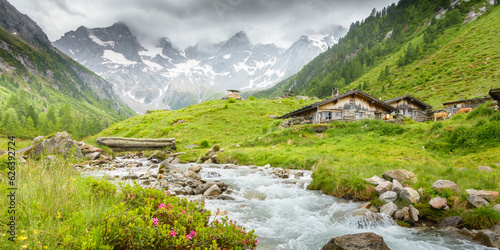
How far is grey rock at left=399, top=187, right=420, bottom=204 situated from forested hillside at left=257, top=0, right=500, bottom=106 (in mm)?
68316

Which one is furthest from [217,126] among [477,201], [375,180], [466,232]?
[466,232]

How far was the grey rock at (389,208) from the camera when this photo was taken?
28.8 ft

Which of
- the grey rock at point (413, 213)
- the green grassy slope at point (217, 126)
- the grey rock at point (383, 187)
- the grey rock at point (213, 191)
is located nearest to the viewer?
the grey rock at point (413, 213)

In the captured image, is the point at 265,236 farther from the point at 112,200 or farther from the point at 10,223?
the point at 10,223

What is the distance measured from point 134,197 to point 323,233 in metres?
6.26

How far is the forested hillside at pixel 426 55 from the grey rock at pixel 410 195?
68316mm

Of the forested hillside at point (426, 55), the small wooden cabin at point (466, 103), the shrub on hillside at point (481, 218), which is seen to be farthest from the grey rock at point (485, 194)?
the forested hillside at point (426, 55)

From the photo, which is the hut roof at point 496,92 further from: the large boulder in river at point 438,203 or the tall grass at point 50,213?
the tall grass at point 50,213

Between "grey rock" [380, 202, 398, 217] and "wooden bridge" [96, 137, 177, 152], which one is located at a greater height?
"wooden bridge" [96, 137, 177, 152]

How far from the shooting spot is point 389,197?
955 centimetres

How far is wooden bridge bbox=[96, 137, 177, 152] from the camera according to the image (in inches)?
1223

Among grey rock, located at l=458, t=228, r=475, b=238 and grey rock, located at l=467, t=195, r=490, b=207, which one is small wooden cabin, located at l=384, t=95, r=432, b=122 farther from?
grey rock, located at l=458, t=228, r=475, b=238

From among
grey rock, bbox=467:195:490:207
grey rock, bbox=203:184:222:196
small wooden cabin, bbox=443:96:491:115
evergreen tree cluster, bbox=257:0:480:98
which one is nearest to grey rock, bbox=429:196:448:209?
grey rock, bbox=467:195:490:207

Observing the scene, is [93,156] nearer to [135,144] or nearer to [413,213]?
[135,144]
